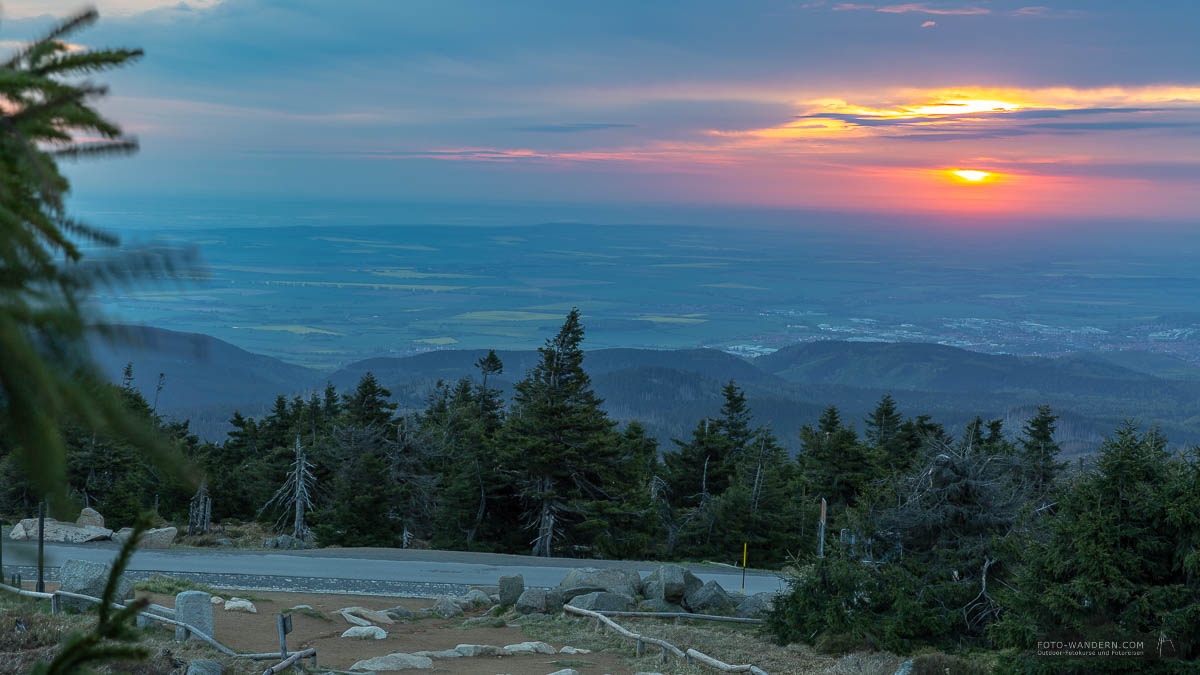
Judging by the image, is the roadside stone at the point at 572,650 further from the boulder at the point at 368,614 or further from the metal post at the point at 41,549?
the metal post at the point at 41,549

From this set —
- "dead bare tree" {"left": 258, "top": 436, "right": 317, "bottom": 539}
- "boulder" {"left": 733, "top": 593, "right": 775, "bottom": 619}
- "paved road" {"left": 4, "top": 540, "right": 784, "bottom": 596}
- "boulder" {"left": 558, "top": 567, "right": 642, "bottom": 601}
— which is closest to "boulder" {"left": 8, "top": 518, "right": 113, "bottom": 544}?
"paved road" {"left": 4, "top": 540, "right": 784, "bottom": 596}

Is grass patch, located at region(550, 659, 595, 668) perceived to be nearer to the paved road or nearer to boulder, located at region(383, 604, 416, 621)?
boulder, located at region(383, 604, 416, 621)

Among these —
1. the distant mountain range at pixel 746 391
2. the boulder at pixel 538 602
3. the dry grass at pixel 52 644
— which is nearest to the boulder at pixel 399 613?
the boulder at pixel 538 602

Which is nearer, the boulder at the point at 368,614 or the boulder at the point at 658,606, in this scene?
the boulder at the point at 368,614

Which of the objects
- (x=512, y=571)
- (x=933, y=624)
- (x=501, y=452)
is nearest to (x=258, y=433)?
(x=501, y=452)

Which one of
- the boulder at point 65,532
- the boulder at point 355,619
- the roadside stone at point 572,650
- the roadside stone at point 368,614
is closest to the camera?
the roadside stone at point 572,650

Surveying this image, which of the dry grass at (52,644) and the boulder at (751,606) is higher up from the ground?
the dry grass at (52,644)
